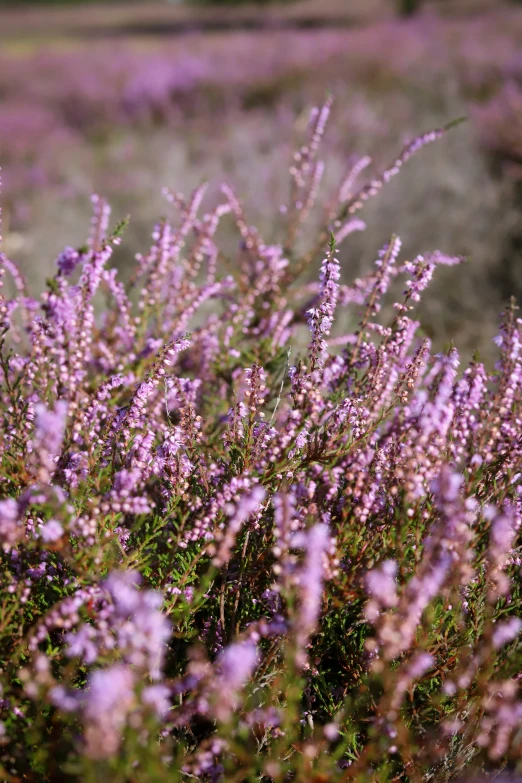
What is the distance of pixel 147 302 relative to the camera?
3115mm

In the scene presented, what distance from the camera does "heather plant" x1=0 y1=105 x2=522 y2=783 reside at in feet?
4.86

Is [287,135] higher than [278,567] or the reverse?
higher

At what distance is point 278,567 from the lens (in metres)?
1.54

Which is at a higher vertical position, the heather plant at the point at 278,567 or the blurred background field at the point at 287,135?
the blurred background field at the point at 287,135

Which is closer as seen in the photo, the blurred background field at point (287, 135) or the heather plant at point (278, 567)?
the heather plant at point (278, 567)

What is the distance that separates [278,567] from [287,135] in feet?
29.3

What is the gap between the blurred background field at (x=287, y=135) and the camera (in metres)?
6.19

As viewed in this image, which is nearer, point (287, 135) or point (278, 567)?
point (278, 567)

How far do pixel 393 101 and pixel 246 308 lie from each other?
7894 millimetres

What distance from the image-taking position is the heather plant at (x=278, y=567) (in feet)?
4.86

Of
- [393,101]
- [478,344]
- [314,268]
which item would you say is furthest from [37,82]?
[478,344]

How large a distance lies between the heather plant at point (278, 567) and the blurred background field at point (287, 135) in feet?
3.94

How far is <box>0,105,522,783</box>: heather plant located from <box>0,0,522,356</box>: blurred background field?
1.20m

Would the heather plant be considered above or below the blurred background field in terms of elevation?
below
